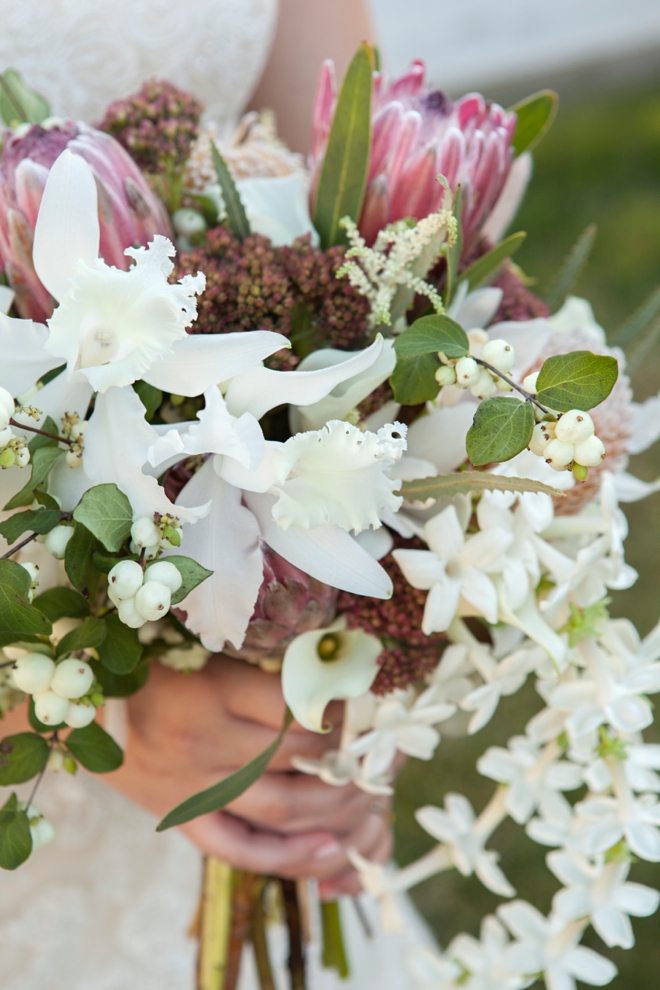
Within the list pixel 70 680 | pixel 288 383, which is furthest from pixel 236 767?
pixel 288 383

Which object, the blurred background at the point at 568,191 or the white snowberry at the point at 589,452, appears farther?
the blurred background at the point at 568,191

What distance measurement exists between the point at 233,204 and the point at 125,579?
9.6 inches

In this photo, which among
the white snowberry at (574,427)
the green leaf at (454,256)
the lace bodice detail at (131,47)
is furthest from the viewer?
the lace bodice detail at (131,47)

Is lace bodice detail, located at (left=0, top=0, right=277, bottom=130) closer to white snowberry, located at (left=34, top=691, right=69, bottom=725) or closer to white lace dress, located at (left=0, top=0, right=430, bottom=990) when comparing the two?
white lace dress, located at (left=0, top=0, right=430, bottom=990)

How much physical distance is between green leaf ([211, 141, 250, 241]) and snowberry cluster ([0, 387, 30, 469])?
0.62 ft

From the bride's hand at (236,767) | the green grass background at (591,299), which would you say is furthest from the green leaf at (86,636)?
the green grass background at (591,299)

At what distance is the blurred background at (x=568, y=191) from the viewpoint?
1538mm

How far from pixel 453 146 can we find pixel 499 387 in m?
0.16

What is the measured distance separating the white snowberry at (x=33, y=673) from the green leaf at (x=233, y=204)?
0.25 meters

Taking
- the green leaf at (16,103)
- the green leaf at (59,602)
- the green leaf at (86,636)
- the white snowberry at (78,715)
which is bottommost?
the white snowberry at (78,715)

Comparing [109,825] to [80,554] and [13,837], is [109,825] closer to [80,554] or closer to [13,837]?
[13,837]

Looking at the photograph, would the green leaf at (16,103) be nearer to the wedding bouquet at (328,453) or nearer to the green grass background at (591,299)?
the wedding bouquet at (328,453)

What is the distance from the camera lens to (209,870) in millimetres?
742

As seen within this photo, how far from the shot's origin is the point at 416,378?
1.40 feet
